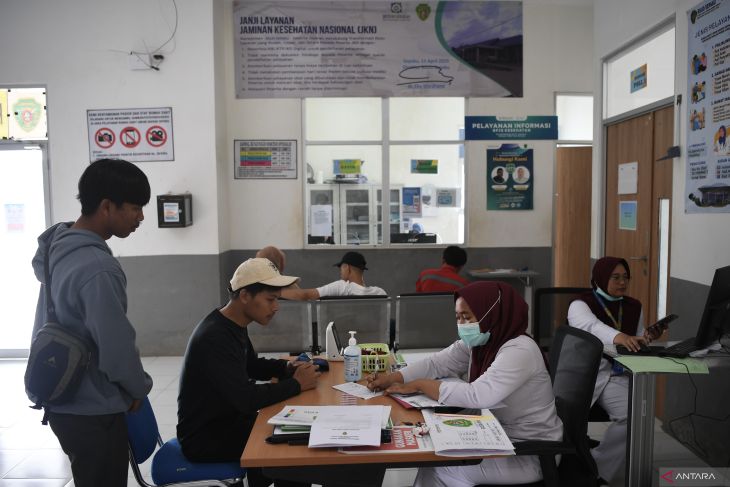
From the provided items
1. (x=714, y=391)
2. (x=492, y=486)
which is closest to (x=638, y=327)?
(x=714, y=391)

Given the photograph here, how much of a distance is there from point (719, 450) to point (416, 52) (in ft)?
14.1

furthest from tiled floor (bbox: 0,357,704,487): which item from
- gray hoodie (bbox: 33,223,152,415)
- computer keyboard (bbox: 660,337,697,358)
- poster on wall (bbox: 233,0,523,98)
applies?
poster on wall (bbox: 233,0,523,98)

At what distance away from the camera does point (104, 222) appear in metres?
1.85

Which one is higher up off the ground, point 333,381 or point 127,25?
point 127,25

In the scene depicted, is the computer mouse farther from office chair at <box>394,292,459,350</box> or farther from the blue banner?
the blue banner

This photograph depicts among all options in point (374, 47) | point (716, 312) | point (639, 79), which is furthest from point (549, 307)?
point (374, 47)

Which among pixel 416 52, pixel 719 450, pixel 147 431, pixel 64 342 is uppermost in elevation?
pixel 416 52

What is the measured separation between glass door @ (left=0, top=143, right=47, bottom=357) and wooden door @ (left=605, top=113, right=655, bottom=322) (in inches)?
212

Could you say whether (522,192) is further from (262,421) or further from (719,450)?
(262,421)

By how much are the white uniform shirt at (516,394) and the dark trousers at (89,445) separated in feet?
3.60

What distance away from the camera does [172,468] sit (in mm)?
2006

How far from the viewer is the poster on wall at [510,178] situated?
5906 millimetres

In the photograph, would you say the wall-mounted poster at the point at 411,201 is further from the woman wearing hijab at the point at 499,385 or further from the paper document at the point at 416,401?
the paper document at the point at 416,401

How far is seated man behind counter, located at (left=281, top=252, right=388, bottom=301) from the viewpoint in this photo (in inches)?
138
